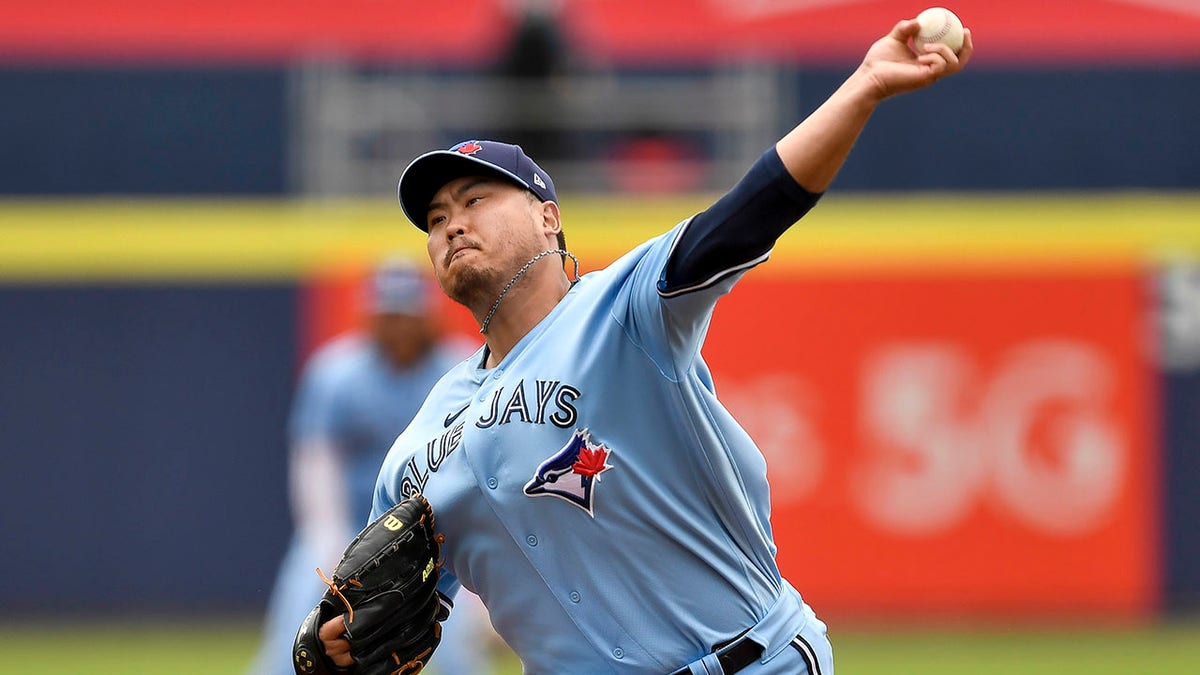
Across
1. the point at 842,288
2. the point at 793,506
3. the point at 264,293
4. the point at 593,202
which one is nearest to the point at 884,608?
the point at 793,506

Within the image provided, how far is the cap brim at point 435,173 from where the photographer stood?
4.18 m


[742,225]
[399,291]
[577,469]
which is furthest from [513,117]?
[742,225]

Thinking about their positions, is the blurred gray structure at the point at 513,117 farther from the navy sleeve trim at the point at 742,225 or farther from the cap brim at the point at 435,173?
the navy sleeve trim at the point at 742,225

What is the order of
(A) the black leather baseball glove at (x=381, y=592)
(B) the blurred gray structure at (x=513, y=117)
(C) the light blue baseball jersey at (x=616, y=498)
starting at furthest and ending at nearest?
(B) the blurred gray structure at (x=513, y=117), (A) the black leather baseball glove at (x=381, y=592), (C) the light blue baseball jersey at (x=616, y=498)

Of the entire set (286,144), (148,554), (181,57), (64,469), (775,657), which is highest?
(181,57)

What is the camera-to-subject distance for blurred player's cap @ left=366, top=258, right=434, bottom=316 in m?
8.20

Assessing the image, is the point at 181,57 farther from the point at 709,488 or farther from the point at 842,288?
the point at 709,488

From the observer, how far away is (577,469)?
3949 mm

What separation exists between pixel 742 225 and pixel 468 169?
0.93 m

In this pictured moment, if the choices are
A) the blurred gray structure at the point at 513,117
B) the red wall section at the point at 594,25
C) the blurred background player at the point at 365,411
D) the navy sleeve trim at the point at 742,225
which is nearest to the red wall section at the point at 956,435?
the blurred gray structure at the point at 513,117

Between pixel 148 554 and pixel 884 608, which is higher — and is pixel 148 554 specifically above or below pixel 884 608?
above

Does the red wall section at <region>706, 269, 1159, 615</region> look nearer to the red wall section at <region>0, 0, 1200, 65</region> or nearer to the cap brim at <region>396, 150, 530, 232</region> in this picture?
the red wall section at <region>0, 0, 1200, 65</region>

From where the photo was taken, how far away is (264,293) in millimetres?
12219

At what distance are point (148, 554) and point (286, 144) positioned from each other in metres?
3.50
